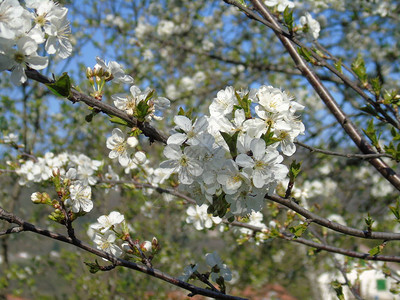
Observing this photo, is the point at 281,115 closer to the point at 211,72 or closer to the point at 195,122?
the point at 195,122

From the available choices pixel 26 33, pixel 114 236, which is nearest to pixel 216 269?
pixel 114 236

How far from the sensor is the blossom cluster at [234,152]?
1.18m

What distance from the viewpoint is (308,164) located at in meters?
5.36

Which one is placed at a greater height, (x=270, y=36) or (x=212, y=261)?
(x=270, y=36)

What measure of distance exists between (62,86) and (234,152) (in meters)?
0.56

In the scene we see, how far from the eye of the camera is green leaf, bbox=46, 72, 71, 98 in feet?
3.85

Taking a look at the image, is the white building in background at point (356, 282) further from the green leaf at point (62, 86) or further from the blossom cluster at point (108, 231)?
the green leaf at point (62, 86)

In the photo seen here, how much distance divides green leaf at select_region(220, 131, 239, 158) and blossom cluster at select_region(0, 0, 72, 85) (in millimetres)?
606

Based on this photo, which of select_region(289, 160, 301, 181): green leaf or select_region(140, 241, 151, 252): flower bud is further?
select_region(140, 241, 151, 252): flower bud

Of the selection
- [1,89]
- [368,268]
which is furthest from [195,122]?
[1,89]

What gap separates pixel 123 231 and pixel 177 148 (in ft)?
2.07

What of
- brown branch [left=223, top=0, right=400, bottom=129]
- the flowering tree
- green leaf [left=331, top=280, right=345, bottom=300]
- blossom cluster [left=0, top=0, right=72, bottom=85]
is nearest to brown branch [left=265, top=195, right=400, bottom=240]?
the flowering tree

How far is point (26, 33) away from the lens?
1221mm

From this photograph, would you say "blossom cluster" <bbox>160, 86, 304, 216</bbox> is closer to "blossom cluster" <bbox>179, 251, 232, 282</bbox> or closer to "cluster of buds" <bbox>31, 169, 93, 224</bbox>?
"cluster of buds" <bbox>31, 169, 93, 224</bbox>
